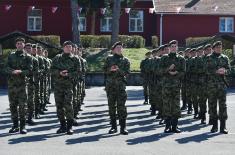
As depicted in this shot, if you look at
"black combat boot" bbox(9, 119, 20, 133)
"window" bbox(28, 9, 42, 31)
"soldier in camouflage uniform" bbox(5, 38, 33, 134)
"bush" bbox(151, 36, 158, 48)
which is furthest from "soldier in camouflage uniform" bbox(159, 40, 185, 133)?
"window" bbox(28, 9, 42, 31)

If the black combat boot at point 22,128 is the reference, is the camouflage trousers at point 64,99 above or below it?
above

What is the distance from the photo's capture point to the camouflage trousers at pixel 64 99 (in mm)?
14211

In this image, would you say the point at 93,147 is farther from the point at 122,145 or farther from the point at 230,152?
the point at 230,152

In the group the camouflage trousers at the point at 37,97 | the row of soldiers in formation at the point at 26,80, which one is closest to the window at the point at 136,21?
the camouflage trousers at the point at 37,97

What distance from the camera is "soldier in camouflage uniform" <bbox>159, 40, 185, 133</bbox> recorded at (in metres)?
14.3

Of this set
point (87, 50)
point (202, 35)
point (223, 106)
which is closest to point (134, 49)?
point (87, 50)

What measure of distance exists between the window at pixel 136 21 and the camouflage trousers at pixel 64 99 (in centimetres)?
3400

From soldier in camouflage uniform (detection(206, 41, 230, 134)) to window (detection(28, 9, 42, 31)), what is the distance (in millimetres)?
34165

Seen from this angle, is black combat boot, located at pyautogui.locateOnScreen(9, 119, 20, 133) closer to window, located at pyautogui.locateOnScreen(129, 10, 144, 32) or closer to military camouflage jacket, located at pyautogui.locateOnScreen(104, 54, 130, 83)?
military camouflage jacket, located at pyautogui.locateOnScreen(104, 54, 130, 83)

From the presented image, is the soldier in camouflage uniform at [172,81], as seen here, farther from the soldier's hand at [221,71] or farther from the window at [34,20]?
the window at [34,20]

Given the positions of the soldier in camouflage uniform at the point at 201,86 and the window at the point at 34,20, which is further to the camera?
the window at the point at 34,20

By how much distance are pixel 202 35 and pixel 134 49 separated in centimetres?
763

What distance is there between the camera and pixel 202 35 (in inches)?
1847

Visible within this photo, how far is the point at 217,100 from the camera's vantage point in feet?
48.5
